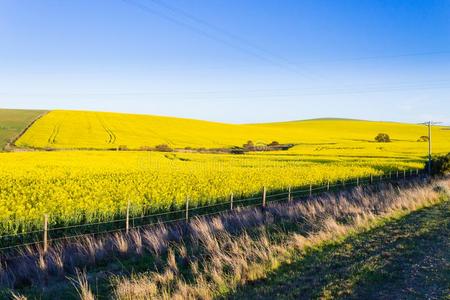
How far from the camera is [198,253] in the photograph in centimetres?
938

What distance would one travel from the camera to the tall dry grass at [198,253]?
6.97m

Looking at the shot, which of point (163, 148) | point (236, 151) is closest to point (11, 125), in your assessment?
point (163, 148)

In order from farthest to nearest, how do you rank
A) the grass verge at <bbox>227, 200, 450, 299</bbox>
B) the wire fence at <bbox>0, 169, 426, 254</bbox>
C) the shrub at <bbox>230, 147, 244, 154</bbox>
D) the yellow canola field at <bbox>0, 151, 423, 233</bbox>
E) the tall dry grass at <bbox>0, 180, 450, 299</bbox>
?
1. the shrub at <bbox>230, 147, 244, 154</bbox>
2. the yellow canola field at <bbox>0, 151, 423, 233</bbox>
3. the wire fence at <bbox>0, 169, 426, 254</bbox>
4. the tall dry grass at <bbox>0, 180, 450, 299</bbox>
5. the grass verge at <bbox>227, 200, 450, 299</bbox>

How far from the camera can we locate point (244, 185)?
2195 cm

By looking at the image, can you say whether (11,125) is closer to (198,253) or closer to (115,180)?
(115,180)

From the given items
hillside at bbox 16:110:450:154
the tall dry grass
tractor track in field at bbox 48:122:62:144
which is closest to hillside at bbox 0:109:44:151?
hillside at bbox 16:110:450:154

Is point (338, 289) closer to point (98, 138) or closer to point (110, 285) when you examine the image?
point (110, 285)

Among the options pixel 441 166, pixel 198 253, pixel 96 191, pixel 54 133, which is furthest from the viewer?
pixel 54 133

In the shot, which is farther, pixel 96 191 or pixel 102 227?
pixel 96 191

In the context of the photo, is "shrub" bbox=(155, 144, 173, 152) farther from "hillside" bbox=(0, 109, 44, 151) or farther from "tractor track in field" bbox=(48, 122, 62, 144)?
"hillside" bbox=(0, 109, 44, 151)

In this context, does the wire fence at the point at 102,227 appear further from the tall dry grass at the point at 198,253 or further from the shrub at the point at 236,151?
the shrub at the point at 236,151

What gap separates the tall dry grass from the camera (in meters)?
6.97

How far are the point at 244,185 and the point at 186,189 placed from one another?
11.8 feet

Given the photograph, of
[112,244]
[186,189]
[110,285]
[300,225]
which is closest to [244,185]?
[186,189]
